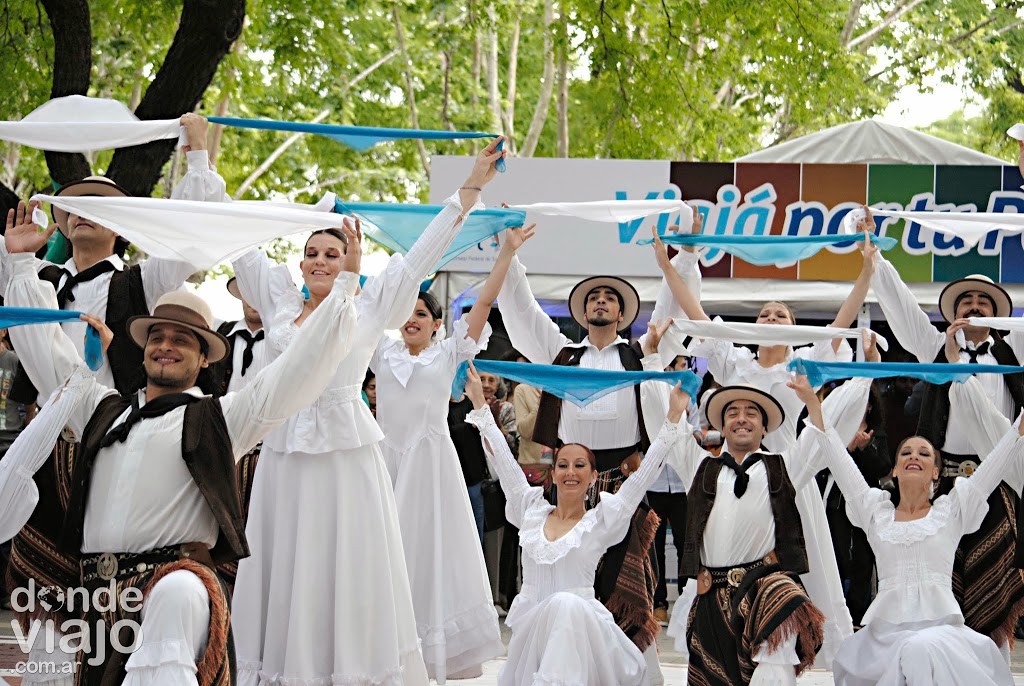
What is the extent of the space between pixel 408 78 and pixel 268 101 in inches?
83.0

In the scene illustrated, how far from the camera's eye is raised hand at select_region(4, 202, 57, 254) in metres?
5.73

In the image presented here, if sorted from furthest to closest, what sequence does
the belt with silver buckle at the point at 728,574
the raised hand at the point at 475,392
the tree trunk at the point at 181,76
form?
1. the tree trunk at the point at 181,76
2. the raised hand at the point at 475,392
3. the belt with silver buckle at the point at 728,574

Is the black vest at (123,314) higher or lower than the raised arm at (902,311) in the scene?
lower

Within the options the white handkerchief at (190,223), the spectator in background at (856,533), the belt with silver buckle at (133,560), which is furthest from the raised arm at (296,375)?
the spectator in background at (856,533)

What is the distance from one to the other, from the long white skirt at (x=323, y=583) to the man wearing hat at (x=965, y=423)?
3225 millimetres

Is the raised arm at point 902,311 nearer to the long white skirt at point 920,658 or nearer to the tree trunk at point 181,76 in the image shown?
the long white skirt at point 920,658

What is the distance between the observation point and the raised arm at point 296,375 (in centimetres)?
479

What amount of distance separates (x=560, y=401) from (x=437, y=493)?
37.1 inches

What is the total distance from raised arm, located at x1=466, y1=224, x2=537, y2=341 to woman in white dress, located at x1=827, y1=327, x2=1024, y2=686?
1825 mm

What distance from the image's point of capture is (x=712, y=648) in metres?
6.50

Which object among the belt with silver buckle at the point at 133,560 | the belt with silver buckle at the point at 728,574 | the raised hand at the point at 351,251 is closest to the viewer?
the belt with silver buckle at the point at 133,560

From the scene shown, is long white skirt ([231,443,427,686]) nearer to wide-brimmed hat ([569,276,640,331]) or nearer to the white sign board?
wide-brimmed hat ([569,276,640,331])

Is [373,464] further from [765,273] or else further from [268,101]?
[268,101]

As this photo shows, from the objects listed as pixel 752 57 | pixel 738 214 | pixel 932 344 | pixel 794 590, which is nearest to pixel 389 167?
pixel 752 57
